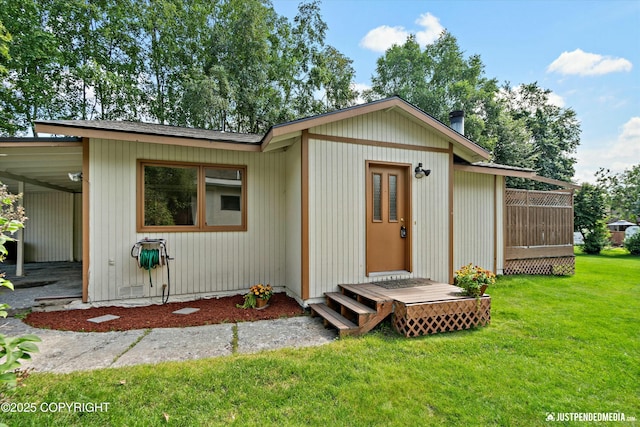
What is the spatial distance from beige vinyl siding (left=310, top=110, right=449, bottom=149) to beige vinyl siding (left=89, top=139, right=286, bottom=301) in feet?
4.78

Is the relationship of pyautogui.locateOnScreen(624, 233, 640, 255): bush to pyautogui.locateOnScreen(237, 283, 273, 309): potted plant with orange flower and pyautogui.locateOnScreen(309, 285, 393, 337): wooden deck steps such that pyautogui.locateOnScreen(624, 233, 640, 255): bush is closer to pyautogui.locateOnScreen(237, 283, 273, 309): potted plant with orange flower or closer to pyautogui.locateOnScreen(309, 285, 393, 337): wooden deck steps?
pyautogui.locateOnScreen(309, 285, 393, 337): wooden deck steps

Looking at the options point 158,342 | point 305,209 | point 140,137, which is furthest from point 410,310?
point 140,137

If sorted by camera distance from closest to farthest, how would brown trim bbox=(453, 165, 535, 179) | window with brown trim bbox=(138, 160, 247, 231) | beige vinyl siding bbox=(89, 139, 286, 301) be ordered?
beige vinyl siding bbox=(89, 139, 286, 301) → window with brown trim bbox=(138, 160, 247, 231) → brown trim bbox=(453, 165, 535, 179)

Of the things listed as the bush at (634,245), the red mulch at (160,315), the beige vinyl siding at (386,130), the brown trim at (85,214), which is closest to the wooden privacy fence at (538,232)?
the beige vinyl siding at (386,130)

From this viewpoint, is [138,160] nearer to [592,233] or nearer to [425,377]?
[425,377]

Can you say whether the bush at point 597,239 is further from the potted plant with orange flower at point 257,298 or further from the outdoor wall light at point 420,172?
the potted plant with orange flower at point 257,298

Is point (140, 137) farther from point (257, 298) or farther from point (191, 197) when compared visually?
point (257, 298)

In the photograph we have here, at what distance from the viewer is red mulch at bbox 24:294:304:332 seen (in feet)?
12.1

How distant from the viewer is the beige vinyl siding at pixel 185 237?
444cm

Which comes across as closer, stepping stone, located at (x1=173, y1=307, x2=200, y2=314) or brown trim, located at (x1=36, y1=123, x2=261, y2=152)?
brown trim, located at (x1=36, y1=123, x2=261, y2=152)

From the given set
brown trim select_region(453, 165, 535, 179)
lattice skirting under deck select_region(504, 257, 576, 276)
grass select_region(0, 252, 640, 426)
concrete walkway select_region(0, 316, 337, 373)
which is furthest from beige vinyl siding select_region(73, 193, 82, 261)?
lattice skirting under deck select_region(504, 257, 576, 276)

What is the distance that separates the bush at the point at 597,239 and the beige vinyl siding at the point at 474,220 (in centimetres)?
1059

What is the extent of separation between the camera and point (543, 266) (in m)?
7.63

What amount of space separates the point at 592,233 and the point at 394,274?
14.7 metres
